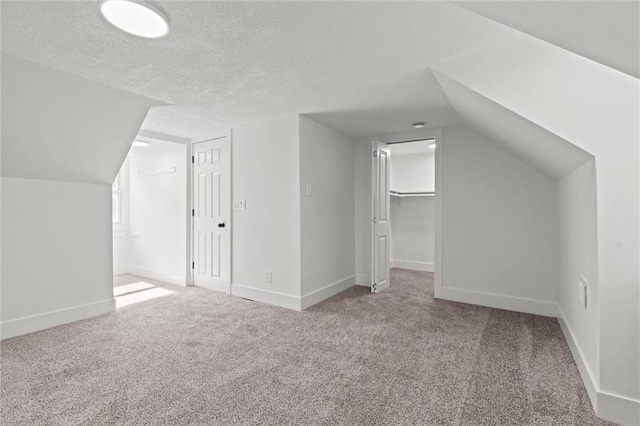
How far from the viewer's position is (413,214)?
594 centimetres

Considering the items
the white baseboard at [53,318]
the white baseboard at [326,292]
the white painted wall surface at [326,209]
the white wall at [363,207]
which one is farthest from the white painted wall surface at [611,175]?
the white baseboard at [53,318]

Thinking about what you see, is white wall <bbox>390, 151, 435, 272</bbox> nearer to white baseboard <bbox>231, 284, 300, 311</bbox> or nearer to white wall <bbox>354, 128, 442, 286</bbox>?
white wall <bbox>354, 128, 442, 286</bbox>

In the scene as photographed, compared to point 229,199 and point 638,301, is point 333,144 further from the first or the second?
point 638,301

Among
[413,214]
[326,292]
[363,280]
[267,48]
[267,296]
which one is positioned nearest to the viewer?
[267,48]

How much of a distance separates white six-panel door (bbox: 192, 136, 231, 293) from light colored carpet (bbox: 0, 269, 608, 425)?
0.96 m

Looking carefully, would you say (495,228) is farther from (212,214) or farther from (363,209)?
(212,214)

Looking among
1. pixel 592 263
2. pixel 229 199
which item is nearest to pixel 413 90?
pixel 592 263

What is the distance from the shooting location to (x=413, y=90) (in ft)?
8.86

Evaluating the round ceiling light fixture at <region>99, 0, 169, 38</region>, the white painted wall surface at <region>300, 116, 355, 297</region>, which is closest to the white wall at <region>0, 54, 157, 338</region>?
the round ceiling light fixture at <region>99, 0, 169, 38</region>

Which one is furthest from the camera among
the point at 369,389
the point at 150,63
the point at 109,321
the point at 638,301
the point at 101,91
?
the point at 109,321

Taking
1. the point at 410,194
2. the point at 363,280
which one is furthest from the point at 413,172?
the point at 363,280

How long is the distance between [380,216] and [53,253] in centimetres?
369

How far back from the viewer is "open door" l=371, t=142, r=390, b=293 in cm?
422

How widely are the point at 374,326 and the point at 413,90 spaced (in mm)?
2164
